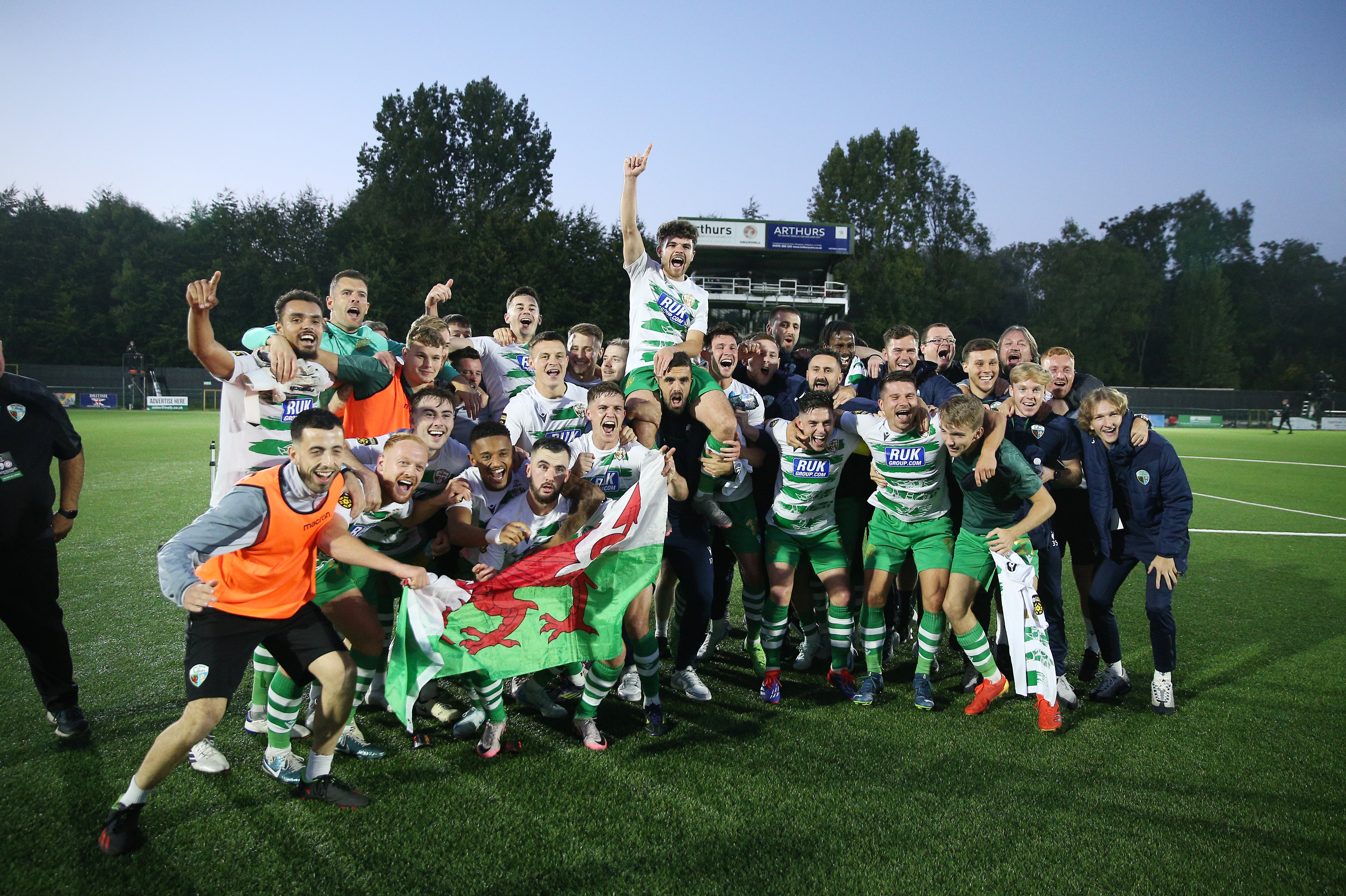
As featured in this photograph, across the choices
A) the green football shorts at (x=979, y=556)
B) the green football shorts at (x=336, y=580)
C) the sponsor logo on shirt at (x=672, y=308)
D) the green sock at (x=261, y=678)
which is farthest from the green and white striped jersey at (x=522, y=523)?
the green football shorts at (x=979, y=556)

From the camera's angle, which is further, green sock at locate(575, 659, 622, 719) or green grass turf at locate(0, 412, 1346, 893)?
green sock at locate(575, 659, 622, 719)

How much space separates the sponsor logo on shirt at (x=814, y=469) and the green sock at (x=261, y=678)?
137 inches

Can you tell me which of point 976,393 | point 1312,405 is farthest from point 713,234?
point 976,393

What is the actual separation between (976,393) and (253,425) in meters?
5.05

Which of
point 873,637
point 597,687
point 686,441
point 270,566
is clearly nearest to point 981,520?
point 873,637

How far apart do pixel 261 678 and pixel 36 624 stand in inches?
54.3

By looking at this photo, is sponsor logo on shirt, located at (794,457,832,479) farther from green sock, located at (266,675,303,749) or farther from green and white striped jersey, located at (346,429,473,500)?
green sock, located at (266,675,303,749)

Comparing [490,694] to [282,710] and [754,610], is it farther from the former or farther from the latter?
[754,610]

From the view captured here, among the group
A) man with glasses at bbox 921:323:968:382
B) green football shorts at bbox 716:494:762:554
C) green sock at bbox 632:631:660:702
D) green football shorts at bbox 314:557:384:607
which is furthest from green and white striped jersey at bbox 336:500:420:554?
man with glasses at bbox 921:323:968:382

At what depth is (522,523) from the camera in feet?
14.5

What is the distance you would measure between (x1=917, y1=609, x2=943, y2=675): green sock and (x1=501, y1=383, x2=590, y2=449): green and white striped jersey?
2744mm

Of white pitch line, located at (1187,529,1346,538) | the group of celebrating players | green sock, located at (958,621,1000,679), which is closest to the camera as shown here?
the group of celebrating players

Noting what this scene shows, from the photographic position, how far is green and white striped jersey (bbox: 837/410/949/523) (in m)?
5.06

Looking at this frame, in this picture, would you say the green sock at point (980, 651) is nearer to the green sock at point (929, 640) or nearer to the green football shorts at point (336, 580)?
the green sock at point (929, 640)
